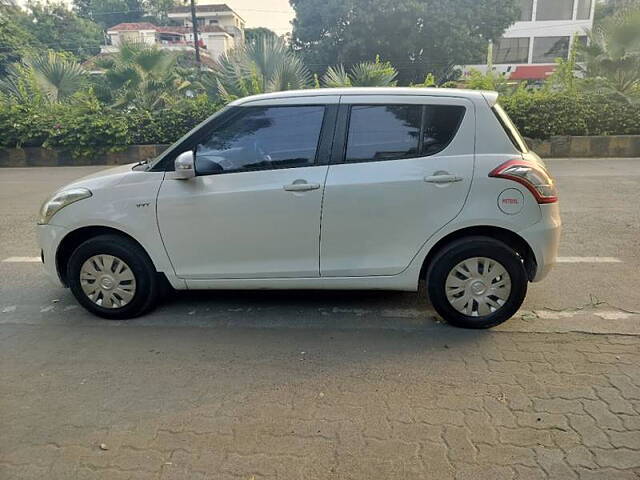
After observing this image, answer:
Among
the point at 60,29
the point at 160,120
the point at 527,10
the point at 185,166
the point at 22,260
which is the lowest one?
the point at 22,260

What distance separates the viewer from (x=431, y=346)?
3430 mm

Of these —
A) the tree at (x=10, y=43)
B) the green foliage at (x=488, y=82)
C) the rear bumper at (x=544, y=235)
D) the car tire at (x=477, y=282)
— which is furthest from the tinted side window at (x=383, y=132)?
the tree at (x=10, y=43)

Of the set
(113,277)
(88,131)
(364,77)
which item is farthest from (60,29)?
(113,277)

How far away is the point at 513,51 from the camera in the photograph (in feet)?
147

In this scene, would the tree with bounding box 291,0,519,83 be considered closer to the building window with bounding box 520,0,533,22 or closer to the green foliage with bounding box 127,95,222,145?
the building window with bounding box 520,0,533,22

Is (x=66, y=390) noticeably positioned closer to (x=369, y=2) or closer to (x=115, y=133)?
(x=115, y=133)

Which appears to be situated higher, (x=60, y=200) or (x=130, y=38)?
(x=130, y=38)

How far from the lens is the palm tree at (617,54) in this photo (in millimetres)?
12430

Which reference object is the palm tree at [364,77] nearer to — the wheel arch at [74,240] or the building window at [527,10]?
the wheel arch at [74,240]


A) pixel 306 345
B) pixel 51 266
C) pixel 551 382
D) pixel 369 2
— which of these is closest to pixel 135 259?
pixel 51 266

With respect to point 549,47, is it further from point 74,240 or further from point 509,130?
point 74,240

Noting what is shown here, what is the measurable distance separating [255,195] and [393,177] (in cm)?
100

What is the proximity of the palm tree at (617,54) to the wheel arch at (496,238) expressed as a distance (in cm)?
1140

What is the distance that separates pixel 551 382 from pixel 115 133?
1210 cm
